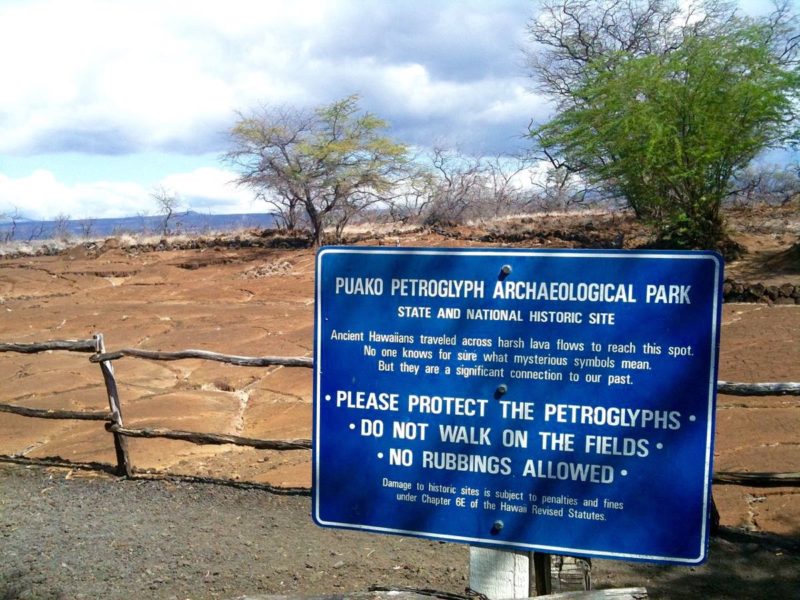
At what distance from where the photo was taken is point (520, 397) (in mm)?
1872

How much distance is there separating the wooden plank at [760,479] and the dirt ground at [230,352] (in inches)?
11.6

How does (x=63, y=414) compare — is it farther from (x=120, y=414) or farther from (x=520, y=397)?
(x=520, y=397)

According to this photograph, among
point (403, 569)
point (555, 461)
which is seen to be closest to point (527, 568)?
point (555, 461)

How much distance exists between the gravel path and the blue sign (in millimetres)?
2473

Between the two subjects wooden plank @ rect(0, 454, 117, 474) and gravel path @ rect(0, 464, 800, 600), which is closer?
gravel path @ rect(0, 464, 800, 600)

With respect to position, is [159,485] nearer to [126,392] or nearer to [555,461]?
[126,392]

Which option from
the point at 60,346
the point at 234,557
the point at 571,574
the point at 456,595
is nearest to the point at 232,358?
the point at 60,346

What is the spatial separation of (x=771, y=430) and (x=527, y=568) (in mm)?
6010

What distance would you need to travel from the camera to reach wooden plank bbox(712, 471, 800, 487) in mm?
5172

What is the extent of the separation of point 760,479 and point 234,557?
353 centimetres

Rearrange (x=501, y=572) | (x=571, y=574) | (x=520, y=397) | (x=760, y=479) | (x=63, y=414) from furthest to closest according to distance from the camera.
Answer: (x=63, y=414) < (x=760, y=479) < (x=571, y=574) < (x=501, y=572) < (x=520, y=397)

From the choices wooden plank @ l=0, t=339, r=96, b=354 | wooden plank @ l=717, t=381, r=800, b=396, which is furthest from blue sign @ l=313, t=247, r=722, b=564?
wooden plank @ l=0, t=339, r=96, b=354

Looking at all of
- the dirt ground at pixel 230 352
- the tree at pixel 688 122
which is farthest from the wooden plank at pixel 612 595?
the tree at pixel 688 122

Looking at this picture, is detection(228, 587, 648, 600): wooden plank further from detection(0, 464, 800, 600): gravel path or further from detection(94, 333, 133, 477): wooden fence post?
detection(94, 333, 133, 477): wooden fence post
